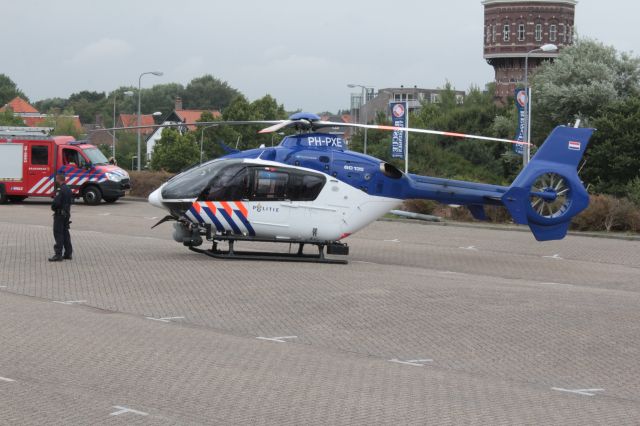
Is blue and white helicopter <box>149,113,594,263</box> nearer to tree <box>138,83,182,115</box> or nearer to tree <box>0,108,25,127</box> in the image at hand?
tree <box>0,108,25,127</box>

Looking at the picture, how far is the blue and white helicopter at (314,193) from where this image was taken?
787 inches

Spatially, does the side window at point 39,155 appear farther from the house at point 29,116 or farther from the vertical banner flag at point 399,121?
the house at point 29,116

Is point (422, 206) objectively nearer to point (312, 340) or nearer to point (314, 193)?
point (314, 193)

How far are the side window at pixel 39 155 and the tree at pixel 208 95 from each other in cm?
14398

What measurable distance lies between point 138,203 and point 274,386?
29181 millimetres

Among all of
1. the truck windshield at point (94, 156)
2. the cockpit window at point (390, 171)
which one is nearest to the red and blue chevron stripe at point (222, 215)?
the cockpit window at point (390, 171)

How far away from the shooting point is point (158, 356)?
11.5 meters

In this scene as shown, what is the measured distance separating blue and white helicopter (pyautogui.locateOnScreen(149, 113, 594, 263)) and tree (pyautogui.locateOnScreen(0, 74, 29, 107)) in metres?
157

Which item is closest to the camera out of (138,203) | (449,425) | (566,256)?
(449,425)

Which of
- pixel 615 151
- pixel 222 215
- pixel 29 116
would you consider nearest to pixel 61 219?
pixel 222 215

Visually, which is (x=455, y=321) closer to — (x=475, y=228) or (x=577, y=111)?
(x=475, y=228)

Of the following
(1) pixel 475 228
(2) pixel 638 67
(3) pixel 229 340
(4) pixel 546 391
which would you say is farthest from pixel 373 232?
(2) pixel 638 67

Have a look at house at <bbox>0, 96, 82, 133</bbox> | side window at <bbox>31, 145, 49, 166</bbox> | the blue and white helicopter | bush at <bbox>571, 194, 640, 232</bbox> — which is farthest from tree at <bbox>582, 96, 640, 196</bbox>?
house at <bbox>0, 96, 82, 133</bbox>

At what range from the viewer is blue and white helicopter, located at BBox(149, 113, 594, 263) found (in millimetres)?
20000
